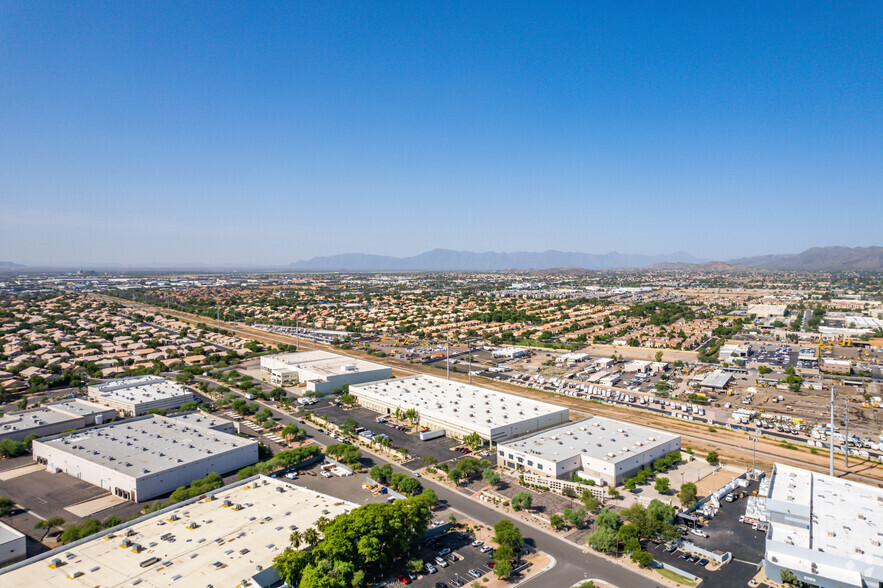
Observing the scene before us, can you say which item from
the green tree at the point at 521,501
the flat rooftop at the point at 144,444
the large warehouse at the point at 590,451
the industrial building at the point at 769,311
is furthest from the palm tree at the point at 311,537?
the industrial building at the point at 769,311

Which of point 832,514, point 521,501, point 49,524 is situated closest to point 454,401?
point 521,501

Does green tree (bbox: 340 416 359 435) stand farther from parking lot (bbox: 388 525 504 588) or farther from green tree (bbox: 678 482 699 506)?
green tree (bbox: 678 482 699 506)

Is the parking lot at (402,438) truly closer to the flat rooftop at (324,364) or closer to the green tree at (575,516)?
the flat rooftop at (324,364)

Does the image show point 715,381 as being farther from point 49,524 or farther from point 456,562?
point 49,524

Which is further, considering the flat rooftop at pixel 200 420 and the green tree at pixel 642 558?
the flat rooftop at pixel 200 420

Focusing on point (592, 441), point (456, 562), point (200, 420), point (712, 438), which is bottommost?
point (712, 438)

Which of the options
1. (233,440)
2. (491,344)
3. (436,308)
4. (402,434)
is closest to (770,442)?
(402,434)
